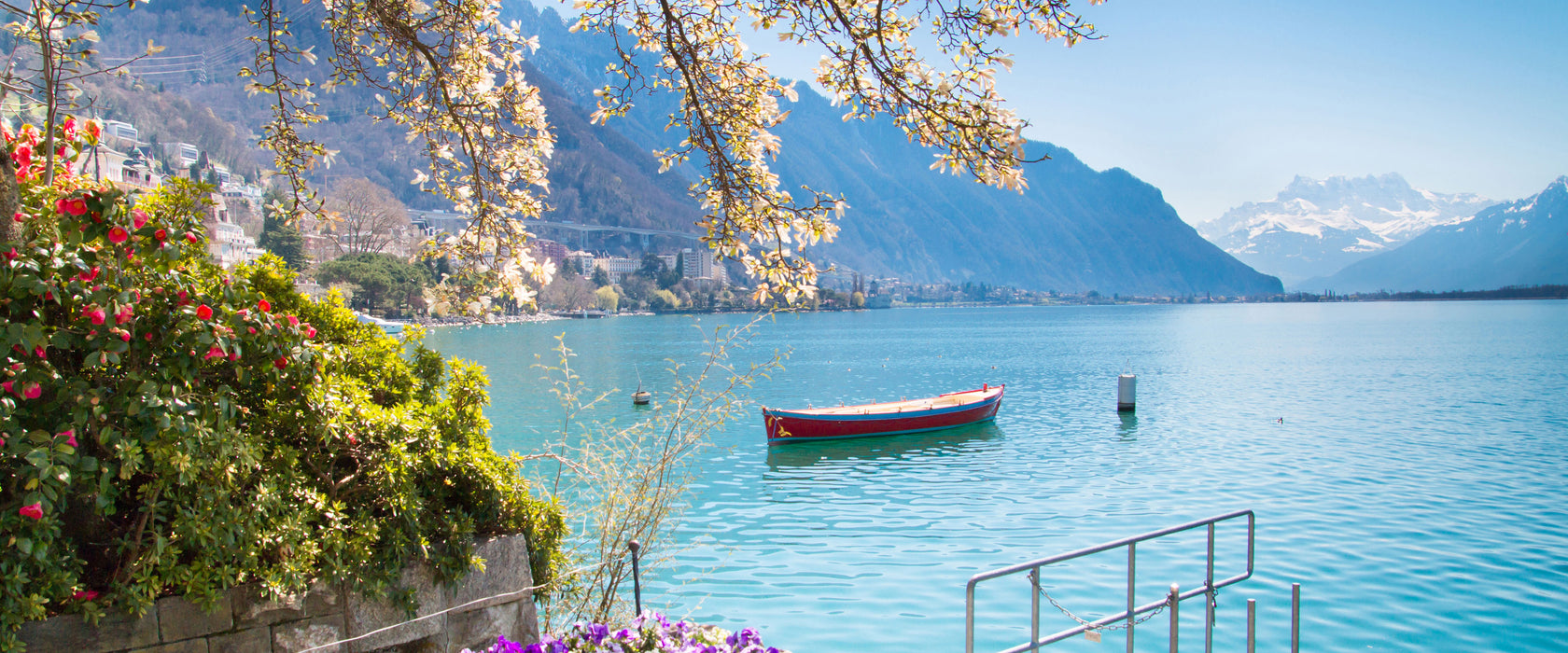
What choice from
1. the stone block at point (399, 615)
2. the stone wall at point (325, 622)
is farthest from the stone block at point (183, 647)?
the stone block at point (399, 615)

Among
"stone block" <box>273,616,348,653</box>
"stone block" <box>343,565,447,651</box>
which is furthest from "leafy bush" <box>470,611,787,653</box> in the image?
"stone block" <box>273,616,348,653</box>

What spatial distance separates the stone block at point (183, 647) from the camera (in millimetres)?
2938

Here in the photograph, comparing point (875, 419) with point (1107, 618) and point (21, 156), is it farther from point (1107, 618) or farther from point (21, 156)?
point (21, 156)

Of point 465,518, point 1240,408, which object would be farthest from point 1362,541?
point 1240,408

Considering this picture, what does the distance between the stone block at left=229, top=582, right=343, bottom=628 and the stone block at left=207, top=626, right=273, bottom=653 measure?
0.03 metres

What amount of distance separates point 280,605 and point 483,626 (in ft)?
2.75

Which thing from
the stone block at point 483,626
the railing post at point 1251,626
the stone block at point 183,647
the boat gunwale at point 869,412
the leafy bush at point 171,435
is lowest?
the boat gunwale at point 869,412

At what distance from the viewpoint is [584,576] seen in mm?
6012

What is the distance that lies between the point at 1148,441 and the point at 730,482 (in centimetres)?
1225

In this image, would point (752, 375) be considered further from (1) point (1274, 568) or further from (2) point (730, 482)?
(2) point (730, 482)

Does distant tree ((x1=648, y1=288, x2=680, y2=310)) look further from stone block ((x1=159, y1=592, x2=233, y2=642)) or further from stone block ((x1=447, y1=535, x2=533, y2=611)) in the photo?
stone block ((x1=159, y1=592, x2=233, y2=642))

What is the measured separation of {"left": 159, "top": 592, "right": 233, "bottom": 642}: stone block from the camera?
116 inches

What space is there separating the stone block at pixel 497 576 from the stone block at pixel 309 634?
0.42m

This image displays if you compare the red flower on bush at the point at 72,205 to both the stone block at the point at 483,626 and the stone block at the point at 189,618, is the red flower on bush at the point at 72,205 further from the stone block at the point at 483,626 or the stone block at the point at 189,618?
the stone block at the point at 483,626
